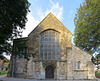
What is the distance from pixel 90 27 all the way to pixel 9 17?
15.2 m

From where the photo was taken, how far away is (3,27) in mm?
11688

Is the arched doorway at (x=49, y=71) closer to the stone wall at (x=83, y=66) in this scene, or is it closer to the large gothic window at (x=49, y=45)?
the large gothic window at (x=49, y=45)

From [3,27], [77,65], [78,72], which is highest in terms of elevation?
[3,27]

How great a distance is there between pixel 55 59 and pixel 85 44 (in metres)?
8.47

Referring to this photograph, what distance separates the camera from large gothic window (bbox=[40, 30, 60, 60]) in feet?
56.2

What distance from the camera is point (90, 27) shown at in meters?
19.9

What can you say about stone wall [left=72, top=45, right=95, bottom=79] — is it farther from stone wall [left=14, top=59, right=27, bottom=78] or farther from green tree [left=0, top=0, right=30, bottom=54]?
green tree [left=0, top=0, right=30, bottom=54]

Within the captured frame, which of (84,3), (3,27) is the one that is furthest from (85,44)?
(3,27)

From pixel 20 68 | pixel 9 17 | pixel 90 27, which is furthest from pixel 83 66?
pixel 9 17

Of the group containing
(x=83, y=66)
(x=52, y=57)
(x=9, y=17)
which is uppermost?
(x=9, y=17)

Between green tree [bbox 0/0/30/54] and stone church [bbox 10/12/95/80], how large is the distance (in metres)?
3.60

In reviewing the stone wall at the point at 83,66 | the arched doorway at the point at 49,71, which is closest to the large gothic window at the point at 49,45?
the arched doorway at the point at 49,71

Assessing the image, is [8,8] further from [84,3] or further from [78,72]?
[84,3]

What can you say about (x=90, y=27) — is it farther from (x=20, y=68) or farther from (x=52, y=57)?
(x=20, y=68)
